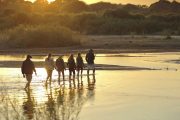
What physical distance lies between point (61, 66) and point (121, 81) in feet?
10.9

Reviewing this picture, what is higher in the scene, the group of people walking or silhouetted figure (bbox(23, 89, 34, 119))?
the group of people walking

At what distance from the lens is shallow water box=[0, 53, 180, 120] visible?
17.1 meters

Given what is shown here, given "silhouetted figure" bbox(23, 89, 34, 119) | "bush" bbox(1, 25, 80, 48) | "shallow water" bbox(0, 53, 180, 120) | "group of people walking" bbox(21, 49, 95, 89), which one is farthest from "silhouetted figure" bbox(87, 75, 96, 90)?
"bush" bbox(1, 25, 80, 48)

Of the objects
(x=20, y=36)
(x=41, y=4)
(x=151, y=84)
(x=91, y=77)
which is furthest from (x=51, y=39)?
(x=41, y=4)

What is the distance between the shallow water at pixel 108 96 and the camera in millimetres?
17094

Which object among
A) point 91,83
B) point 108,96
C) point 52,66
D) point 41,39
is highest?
point 52,66

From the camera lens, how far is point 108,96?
875 inches

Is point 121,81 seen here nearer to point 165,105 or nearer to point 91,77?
point 91,77

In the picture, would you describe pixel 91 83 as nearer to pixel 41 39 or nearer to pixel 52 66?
pixel 52 66

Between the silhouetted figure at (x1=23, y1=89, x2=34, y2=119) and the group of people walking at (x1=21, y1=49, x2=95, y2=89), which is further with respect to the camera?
the group of people walking at (x1=21, y1=49, x2=95, y2=89)

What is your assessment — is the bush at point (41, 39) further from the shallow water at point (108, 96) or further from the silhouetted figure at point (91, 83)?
the silhouetted figure at point (91, 83)

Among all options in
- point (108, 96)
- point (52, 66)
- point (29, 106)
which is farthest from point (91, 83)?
point (29, 106)

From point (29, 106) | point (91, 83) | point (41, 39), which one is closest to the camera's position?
point (29, 106)

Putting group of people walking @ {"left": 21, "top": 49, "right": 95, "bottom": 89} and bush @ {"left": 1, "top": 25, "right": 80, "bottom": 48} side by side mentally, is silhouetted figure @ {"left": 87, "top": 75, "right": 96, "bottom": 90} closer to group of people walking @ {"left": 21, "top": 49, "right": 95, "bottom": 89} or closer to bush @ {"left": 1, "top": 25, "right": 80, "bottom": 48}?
group of people walking @ {"left": 21, "top": 49, "right": 95, "bottom": 89}
